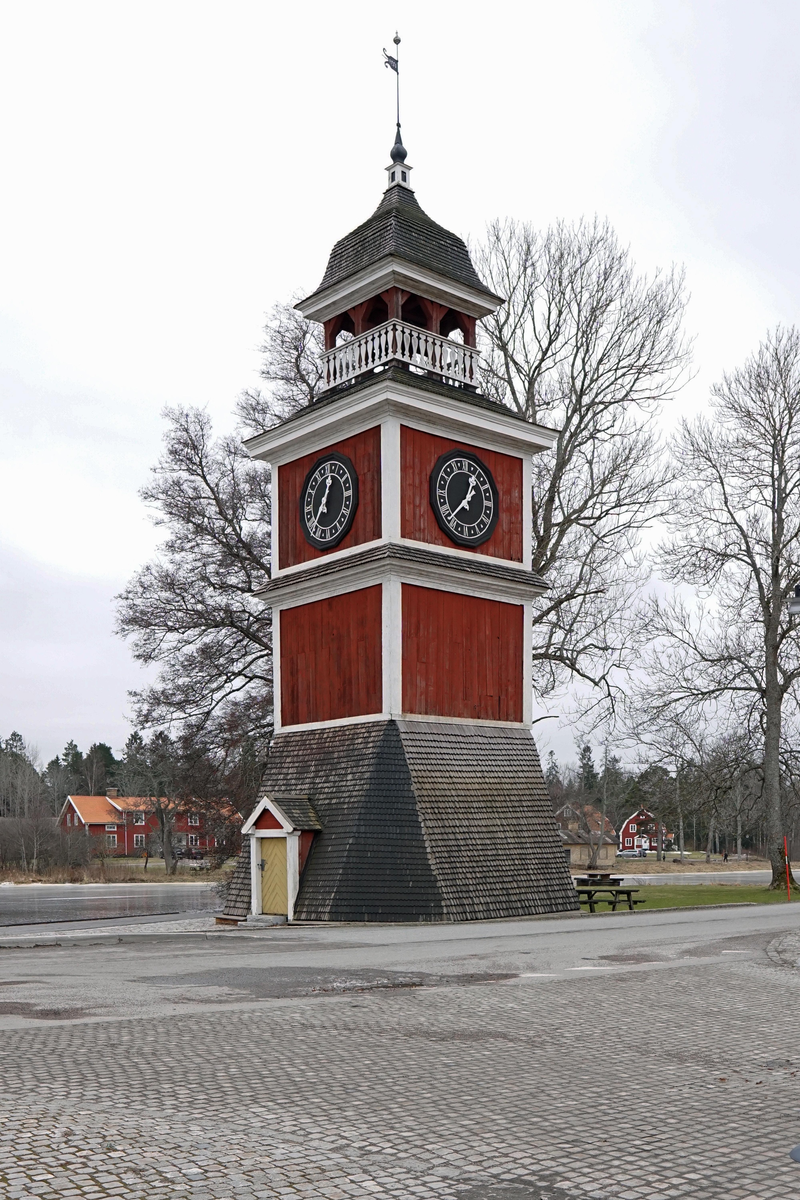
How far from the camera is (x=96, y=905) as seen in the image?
3344 centimetres

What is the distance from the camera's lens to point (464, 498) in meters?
23.7

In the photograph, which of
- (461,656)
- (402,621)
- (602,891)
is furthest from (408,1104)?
(602,891)

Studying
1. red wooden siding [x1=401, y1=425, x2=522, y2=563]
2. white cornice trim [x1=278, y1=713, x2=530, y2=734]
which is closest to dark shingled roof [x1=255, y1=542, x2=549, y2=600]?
red wooden siding [x1=401, y1=425, x2=522, y2=563]

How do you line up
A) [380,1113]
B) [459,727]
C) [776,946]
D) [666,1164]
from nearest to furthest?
1. [666,1164]
2. [380,1113]
3. [776,946]
4. [459,727]

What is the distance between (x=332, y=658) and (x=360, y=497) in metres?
3.39

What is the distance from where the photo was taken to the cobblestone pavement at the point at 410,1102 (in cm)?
453

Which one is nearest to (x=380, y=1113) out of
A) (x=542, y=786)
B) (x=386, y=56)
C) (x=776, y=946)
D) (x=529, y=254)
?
(x=776, y=946)

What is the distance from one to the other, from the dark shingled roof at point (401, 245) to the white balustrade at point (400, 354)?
1.65 m

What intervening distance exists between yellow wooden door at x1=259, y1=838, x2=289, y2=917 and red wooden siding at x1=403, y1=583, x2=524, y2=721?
372 centimetres

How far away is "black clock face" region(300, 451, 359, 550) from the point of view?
76.7 feet

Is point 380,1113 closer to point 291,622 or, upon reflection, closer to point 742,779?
point 291,622

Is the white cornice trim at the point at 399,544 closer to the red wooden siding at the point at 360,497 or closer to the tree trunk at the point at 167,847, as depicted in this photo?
the red wooden siding at the point at 360,497

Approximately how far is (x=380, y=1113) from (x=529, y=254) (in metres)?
31.1

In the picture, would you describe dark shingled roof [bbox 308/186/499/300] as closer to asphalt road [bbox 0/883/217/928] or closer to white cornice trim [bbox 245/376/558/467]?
white cornice trim [bbox 245/376/558/467]
